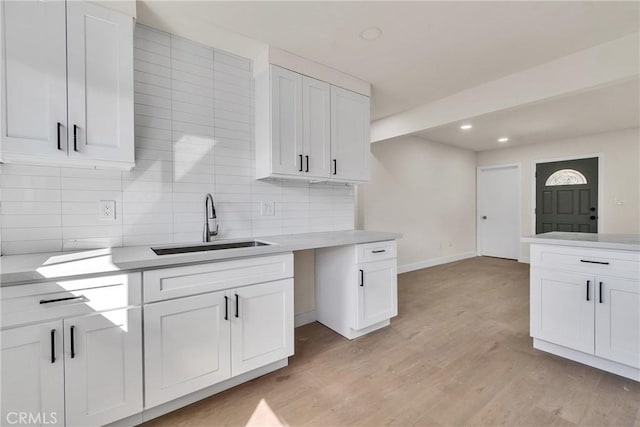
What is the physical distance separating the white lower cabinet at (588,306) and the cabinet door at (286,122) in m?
2.07

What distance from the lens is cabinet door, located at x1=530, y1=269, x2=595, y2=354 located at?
1.95 metres

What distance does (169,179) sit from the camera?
198 centimetres

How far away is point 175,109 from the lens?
2027mm

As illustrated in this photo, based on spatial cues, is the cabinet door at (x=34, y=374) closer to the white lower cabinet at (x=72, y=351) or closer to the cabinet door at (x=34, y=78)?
the white lower cabinet at (x=72, y=351)

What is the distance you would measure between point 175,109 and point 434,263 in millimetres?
4870

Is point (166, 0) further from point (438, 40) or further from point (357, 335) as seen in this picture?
point (357, 335)

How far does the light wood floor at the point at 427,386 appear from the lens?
5.04ft

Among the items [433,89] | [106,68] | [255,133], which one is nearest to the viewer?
[106,68]

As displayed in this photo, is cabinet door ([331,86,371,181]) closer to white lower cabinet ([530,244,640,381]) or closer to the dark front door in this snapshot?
white lower cabinet ([530,244,640,381])

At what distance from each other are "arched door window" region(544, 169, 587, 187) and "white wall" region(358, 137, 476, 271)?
1356mm

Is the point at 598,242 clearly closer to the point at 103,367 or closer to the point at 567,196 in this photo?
the point at 103,367

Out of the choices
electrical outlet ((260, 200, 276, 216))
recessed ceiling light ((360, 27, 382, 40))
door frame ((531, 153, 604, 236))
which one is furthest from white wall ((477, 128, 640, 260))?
electrical outlet ((260, 200, 276, 216))

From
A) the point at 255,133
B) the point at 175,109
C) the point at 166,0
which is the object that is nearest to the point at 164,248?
the point at 175,109

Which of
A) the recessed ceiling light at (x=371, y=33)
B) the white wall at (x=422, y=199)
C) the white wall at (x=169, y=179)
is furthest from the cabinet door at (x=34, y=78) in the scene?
the white wall at (x=422, y=199)
